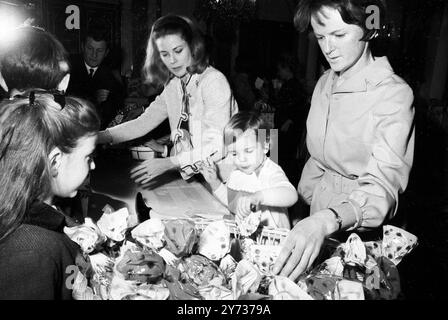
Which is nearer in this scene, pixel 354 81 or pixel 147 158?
pixel 354 81

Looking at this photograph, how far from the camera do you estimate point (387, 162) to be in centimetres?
76

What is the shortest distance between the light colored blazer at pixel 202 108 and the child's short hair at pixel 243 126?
0.03m

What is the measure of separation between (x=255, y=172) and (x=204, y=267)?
0.32 m

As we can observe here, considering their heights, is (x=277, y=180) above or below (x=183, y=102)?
below

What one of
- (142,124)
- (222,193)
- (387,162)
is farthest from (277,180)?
(142,124)

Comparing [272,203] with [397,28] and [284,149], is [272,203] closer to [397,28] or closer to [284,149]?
[284,149]

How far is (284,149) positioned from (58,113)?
1.93ft

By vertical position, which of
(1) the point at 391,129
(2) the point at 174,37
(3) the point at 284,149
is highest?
(2) the point at 174,37

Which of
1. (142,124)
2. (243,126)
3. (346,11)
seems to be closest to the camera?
(346,11)

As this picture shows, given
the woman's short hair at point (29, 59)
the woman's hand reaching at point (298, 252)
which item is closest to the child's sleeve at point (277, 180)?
the woman's hand reaching at point (298, 252)

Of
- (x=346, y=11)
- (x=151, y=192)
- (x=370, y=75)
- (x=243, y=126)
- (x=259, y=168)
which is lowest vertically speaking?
(x=151, y=192)

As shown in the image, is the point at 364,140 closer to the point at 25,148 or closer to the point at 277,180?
the point at 277,180

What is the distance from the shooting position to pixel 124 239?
0.73 m
